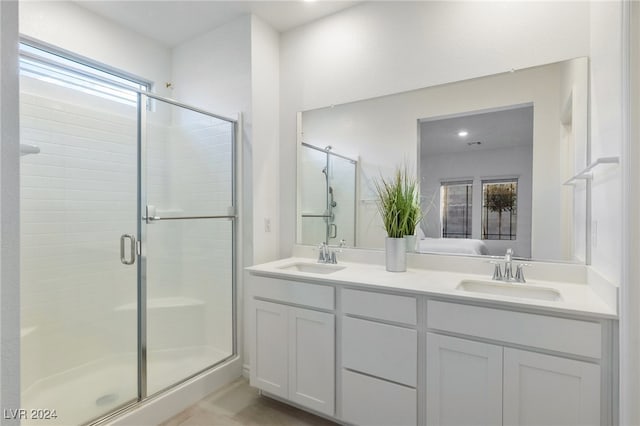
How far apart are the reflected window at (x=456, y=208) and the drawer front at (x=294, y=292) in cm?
84

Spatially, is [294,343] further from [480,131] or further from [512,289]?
[480,131]

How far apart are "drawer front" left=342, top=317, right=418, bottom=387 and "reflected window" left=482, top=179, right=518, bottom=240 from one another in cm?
80

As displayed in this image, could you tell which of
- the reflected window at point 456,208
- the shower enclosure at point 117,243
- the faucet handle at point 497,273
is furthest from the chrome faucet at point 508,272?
the shower enclosure at point 117,243

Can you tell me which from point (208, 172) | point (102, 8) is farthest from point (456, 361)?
point (102, 8)

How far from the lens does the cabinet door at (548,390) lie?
1237 mm

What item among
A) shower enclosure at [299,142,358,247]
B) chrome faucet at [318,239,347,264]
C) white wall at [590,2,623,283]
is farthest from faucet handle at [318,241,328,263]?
white wall at [590,2,623,283]

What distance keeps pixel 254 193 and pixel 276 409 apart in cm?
148

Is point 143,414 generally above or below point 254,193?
below

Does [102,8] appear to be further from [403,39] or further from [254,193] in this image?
[403,39]

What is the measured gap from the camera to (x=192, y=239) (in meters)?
2.59

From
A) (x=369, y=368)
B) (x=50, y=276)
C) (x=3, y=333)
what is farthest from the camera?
(x=50, y=276)

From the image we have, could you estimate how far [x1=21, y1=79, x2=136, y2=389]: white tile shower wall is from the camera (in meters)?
2.10

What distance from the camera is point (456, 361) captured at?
1.48 m

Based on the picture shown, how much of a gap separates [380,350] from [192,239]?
66.8 inches
